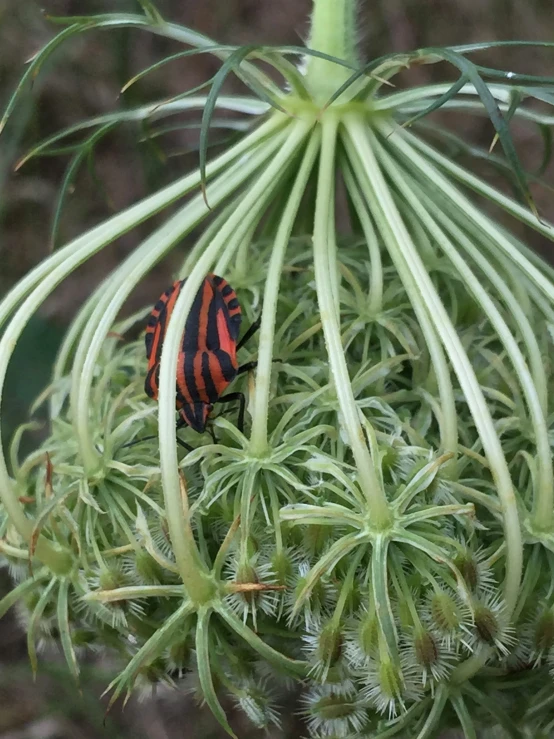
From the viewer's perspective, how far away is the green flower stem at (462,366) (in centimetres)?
115

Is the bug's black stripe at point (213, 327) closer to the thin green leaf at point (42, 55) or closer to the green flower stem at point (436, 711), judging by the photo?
the thin green leaf at point (42, 55)

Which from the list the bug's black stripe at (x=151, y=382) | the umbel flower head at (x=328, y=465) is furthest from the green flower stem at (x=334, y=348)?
the bug's black stripe at (x=151, y=382)

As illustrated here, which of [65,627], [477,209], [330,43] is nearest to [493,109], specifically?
[477,209]

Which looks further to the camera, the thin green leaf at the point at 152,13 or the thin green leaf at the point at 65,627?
the thin green leaf at the point at 152,13

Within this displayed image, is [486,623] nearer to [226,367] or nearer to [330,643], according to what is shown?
[330,643]

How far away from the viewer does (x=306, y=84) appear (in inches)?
62.1

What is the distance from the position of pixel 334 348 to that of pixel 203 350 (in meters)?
0.36

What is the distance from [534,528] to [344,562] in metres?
0.30

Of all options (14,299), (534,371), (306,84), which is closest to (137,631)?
(14,299)

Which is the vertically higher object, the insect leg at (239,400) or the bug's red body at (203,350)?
the bug's red body at (203,350)

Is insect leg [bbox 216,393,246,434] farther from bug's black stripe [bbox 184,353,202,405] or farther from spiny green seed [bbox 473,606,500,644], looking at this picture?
spiny green seed [bbox 473,606,500,644]

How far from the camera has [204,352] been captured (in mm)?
1483

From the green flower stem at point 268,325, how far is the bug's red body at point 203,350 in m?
0.15

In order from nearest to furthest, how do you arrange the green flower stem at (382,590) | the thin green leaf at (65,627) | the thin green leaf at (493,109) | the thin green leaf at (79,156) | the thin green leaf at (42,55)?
the green flower stem at (382,590)
the thin green leaf at (493,109)
the thin green leaf at (65,627)
the thin green leaf at (42,55)
the thin green leaf at (79,156)
